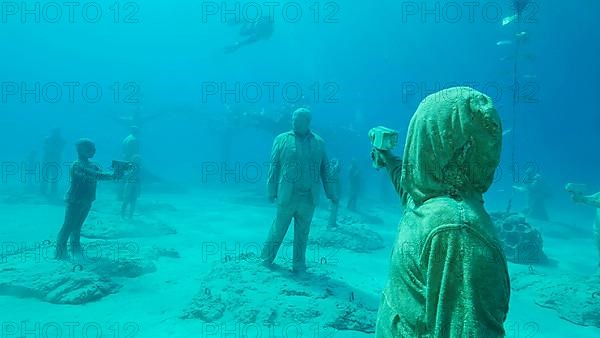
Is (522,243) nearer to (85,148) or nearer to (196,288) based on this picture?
(196,288)

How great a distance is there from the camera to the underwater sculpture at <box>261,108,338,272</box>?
23.9 ft

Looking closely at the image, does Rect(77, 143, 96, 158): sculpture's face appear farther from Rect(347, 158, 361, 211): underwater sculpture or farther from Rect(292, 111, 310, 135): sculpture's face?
Rect(347, 158, 361, 211): underwater sculpture

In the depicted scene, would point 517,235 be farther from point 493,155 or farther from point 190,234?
point 493,155

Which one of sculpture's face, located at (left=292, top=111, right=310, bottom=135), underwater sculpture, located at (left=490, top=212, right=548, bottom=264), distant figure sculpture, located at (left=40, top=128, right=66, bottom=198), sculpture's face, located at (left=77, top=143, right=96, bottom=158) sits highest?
sculpture's face, located at (left=292, top=111, right=310, bottom=135)

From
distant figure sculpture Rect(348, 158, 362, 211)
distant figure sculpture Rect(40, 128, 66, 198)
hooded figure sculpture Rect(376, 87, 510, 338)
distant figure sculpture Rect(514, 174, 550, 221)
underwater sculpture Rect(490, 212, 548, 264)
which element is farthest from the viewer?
distant figure sculpture Rect(514, 174, 550, 221)

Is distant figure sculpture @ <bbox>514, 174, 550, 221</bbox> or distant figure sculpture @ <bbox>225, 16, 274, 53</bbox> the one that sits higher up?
distant figure sculpture @ <bbox>225, 16, 274, 53</bbox>

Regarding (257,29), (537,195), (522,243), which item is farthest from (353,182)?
(537,195)

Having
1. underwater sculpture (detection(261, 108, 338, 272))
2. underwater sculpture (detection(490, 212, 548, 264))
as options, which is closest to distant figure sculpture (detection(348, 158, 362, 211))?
underwater sculpture (detection(490, 212, 548, 264))

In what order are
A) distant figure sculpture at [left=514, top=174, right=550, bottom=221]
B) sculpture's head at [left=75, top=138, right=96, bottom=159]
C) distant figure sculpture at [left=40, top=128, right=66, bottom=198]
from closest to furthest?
sculpture's head at [left=75, top=138, right=96, bottom=159] < distant figure sculpture at [left=40, top=128, right=66, bottom=198] < distant figure sculpture at [left=514, top=174, right=550, bottom=221]

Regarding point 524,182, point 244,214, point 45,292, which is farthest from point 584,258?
point 45,292

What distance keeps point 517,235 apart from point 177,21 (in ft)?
637

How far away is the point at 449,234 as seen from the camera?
1.59 m

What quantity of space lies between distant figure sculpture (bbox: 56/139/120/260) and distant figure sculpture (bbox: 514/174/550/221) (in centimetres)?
1781

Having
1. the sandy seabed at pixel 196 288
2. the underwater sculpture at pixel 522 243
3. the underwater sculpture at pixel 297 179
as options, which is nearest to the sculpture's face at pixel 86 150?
the sandy seabed at pixel 196 288
